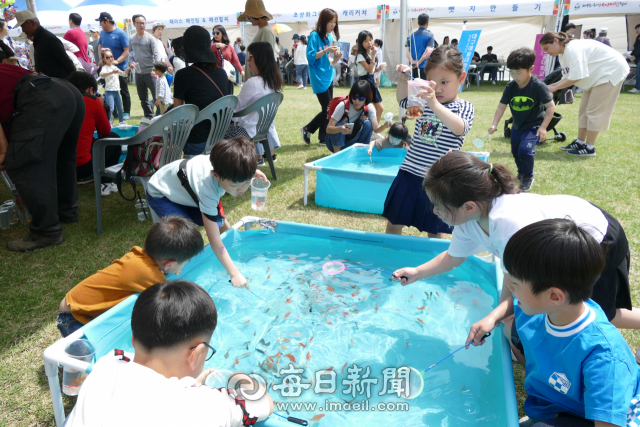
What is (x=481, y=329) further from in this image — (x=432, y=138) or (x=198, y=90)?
(x=198, y=90)

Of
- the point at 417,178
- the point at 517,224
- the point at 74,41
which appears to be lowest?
the point at 417,178

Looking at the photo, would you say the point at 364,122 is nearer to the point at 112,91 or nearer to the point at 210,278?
the point at 210,278

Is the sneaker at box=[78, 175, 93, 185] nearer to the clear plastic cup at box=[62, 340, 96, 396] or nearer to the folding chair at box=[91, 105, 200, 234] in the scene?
the folding chair at box=[91, 105, 200, 234]

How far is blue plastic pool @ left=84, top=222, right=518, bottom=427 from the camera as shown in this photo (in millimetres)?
2027

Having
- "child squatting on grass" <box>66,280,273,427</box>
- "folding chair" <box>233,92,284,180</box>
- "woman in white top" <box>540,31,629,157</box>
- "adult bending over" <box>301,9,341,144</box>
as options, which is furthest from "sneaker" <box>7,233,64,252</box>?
"woman in white top" <box>540,31,629,157</box>

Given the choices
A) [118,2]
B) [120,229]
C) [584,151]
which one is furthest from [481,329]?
[118,2]

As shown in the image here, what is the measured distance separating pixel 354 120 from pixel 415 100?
3.25 m

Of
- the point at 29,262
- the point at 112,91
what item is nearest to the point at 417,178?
the point at 29,262

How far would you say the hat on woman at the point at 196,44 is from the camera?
4066mm

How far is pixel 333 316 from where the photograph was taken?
A: 266cm

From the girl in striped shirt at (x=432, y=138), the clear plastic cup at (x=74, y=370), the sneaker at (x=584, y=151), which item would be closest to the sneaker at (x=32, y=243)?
the clear plastic cup at (x=74, y=370)

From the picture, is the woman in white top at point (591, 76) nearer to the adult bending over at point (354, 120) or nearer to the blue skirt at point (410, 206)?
the adult bending over at point (354, 120)

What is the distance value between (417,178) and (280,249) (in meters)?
1.24

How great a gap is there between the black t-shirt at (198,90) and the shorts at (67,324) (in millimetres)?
2413
